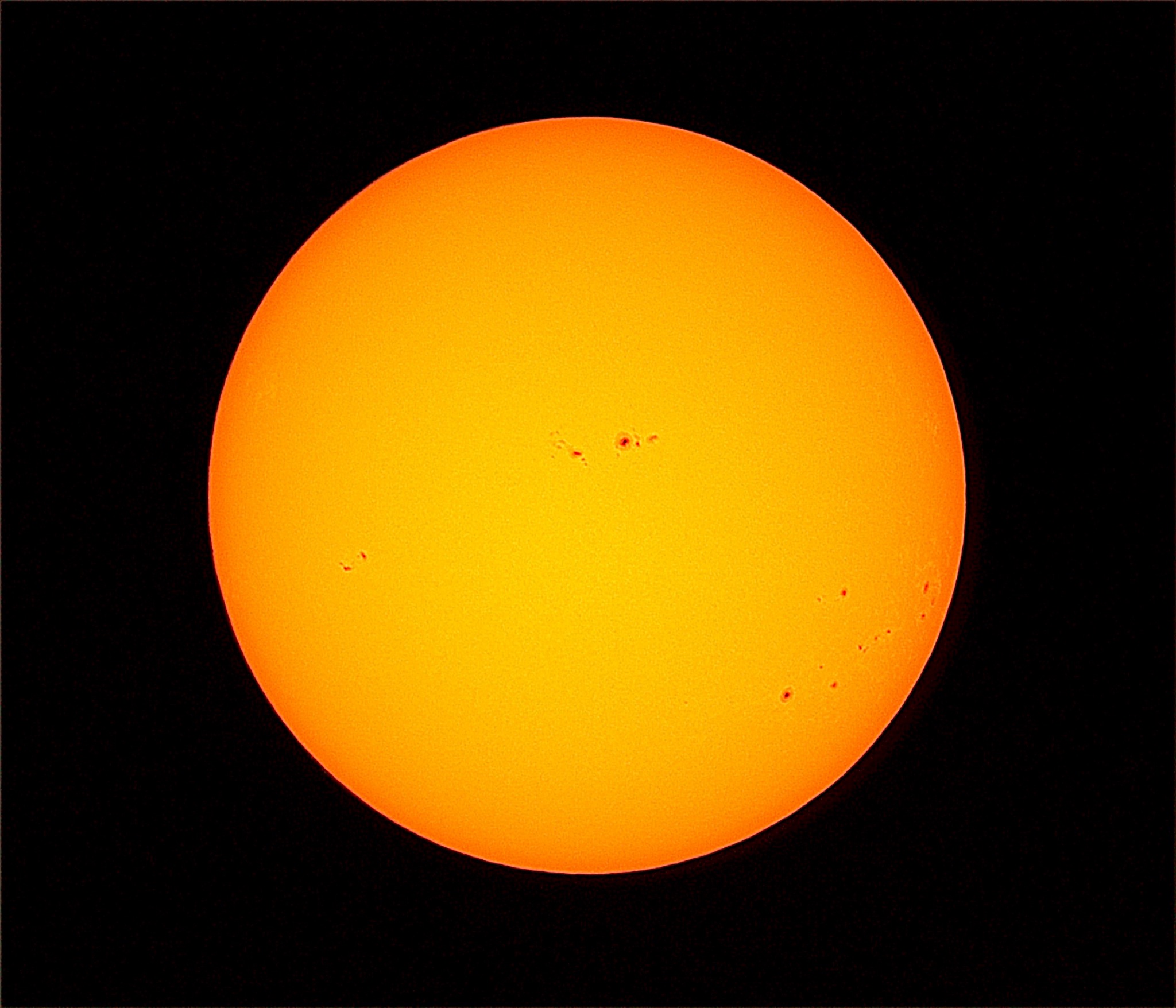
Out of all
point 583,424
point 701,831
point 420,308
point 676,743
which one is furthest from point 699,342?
point 701,831

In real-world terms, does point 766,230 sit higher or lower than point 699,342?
higher

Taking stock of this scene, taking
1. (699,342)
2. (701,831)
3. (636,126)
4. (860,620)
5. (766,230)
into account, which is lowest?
(701,831)

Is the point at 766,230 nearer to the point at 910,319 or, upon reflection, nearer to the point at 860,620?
the point at 910,319

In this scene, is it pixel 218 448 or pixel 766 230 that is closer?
pixel 766 230

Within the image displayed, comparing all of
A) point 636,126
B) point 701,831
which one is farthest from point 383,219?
point 701,831

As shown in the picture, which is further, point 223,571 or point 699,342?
point 223,571

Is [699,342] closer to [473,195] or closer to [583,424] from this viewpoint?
[583,424]
